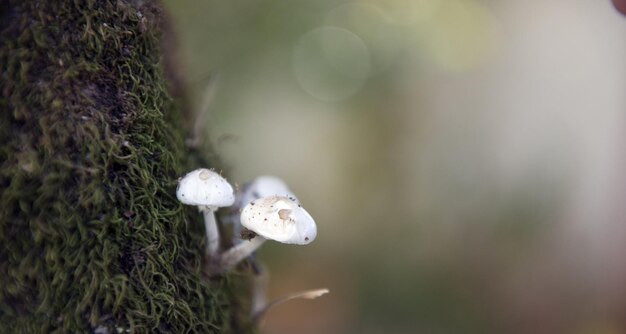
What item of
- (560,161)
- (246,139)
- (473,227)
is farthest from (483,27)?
(246,139)

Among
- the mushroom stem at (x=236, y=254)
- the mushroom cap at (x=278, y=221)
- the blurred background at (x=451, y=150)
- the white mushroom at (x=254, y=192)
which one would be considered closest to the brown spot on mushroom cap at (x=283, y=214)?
the mushroom cap at (x=278, y=221)

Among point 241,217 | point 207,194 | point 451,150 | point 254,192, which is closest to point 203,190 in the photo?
point 207,194

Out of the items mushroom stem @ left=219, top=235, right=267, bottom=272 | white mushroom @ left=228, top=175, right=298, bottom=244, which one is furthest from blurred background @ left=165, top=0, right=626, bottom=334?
mushroom stem @ left=219, top=235, right=267, bottom=272

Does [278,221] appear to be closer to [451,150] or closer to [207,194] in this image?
[207,194]

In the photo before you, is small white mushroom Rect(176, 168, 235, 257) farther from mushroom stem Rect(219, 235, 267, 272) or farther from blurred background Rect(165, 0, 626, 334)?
blurred background Rect(165, 0, 626, 334)

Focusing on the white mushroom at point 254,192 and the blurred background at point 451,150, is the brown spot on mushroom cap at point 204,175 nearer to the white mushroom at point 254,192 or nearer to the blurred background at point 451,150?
the white mushroom at point 254,192

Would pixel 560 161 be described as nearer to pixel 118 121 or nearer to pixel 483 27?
pixel 483 27
